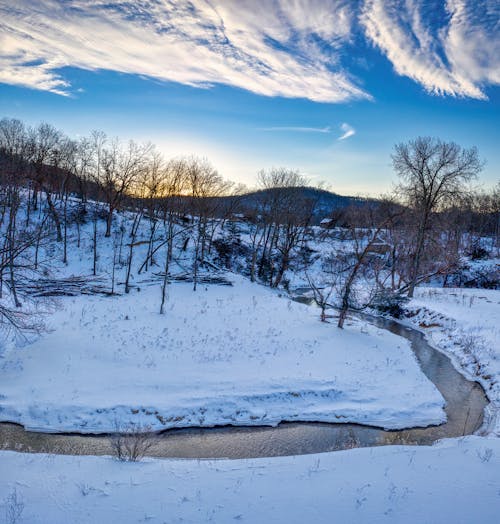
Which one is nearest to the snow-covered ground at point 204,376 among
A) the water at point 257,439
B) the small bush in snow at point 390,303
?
the water at point 257,439

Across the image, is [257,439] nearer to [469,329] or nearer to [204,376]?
[204,376]

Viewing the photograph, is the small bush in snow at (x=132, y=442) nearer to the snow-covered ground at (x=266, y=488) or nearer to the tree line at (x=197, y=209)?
the snow-covered ground at (x=266, y=488)

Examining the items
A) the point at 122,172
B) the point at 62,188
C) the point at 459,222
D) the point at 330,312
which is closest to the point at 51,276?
the point at 122,172

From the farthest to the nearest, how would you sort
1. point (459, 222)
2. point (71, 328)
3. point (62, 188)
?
point (459, 222)
point (62, 188)
point (71, 328)

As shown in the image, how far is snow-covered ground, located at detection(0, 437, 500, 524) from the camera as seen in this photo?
17.6 feet

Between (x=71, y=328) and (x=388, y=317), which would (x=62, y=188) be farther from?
(x=388, y=317)

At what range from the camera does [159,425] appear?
9445mm

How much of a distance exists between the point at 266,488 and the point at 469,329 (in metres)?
16.4

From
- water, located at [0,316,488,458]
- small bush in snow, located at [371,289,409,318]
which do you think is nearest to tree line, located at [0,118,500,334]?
small bush in snow, located at [371,289,409,318]

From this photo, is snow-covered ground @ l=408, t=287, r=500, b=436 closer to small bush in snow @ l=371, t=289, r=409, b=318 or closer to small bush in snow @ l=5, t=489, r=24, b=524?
small bush in snow @ l=371, t=289, r=409, b=318

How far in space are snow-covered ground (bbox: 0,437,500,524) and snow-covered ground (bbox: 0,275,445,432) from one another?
268 centimetres

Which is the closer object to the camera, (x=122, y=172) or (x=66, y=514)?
(x=66, y=514)

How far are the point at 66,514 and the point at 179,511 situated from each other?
1798 millimetres

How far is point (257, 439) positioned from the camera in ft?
30.3
